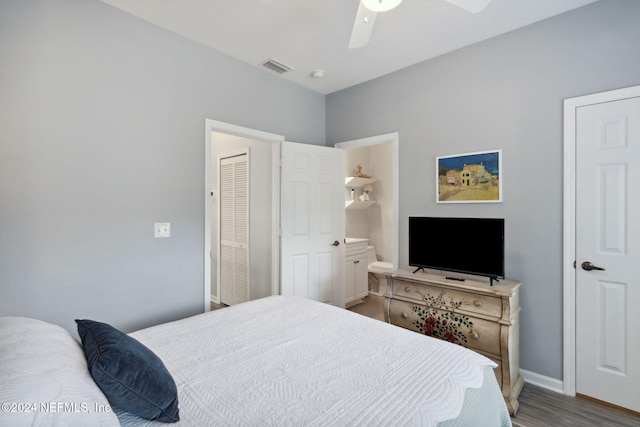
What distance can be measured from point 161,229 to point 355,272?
262 cm

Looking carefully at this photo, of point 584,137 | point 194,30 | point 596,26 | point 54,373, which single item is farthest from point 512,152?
point 54,373

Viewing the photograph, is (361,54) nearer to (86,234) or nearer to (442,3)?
(442,3)

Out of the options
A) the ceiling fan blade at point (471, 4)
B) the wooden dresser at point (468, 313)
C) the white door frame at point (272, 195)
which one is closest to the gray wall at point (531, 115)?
the wooden dresser at point (468, 313)

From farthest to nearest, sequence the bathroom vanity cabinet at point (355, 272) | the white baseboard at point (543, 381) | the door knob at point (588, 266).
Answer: the bathroom vanity cabinet at point (355, 272) < the white baseboard at point (543, 381) < the door knob at point (588, 266)

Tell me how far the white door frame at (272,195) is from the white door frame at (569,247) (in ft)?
8.25

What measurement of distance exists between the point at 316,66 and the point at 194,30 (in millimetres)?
1166

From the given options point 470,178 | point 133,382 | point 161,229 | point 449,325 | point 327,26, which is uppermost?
point 327,26

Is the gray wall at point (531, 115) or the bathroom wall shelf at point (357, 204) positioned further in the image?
the bathroom wall shelf at point (357, 204)

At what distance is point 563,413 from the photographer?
2072 millimetres

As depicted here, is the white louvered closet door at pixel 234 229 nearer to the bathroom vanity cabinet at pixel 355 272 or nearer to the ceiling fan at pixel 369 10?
the bathroom vanity cabinet at pixel 355 272

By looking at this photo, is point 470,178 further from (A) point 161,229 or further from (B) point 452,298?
(A) point 161,229

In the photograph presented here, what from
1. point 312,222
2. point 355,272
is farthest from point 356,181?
point 312,222

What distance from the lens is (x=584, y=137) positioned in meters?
2.22

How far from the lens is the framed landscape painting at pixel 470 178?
2.60 meters
